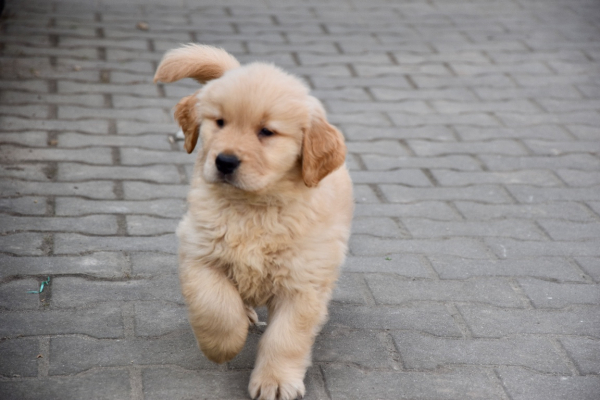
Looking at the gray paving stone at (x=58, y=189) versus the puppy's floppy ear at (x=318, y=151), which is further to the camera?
the gray paving stone at (x=58, y=189)

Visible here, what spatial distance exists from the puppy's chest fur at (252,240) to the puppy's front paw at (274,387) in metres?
0.32

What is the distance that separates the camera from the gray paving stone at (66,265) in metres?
3.36

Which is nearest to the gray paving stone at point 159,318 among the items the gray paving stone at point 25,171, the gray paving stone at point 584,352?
the gray paving stone at point 25,171

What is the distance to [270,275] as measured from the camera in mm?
2715

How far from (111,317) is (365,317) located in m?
1.07

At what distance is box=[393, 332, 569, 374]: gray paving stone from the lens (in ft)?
9.82

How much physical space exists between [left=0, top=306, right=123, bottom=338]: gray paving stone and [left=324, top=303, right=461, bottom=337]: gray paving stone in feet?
2.94

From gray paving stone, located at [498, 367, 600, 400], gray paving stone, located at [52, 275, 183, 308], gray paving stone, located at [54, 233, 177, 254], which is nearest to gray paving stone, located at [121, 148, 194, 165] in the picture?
gray paving stone, located at [54, 233, 177, 254]

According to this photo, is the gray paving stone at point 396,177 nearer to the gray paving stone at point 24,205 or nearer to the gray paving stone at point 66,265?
the gray paving stone at point 66,265

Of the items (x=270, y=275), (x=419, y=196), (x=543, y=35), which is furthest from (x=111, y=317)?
(x=543, y=35)

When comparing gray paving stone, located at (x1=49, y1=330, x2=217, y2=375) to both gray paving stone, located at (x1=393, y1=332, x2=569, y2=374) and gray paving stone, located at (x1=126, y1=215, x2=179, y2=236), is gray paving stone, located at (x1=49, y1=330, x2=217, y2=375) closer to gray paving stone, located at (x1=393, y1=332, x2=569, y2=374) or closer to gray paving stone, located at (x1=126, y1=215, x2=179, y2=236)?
gray paving stone, located at (x1=393, y1=332, x2=569, y2=374)

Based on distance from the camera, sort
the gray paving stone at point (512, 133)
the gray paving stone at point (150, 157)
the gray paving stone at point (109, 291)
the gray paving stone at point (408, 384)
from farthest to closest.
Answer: the gray paving stone at point (512, 133), the gray paving stone at point (150, 157), the gray paving stone at point (109, 291), the gray paving stone at point (408, 384)

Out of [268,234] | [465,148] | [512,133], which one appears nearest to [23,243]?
[268,234]

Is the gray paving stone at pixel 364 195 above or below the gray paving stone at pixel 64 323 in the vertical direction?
below
